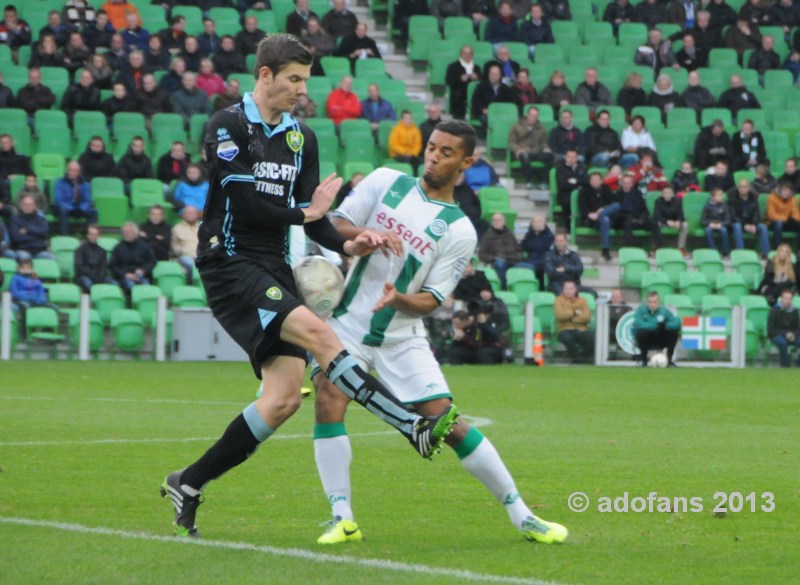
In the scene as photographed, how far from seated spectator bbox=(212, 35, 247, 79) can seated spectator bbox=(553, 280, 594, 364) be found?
695cm

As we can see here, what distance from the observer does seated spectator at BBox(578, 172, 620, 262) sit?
24.3m

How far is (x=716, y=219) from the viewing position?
81.7 ft

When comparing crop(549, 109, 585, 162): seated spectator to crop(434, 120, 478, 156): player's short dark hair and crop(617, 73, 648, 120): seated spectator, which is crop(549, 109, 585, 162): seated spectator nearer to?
crop(617, 73, 648, 120): seated spectator

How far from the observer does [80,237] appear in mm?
22188

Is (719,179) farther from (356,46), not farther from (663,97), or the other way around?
(356,46)

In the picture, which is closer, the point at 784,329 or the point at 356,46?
the point at 784,329

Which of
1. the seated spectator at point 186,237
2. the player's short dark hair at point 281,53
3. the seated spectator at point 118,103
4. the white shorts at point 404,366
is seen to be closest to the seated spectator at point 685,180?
the seated spectator at point 186,237

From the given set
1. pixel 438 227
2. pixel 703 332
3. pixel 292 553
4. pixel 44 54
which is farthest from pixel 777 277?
pixel 292 553

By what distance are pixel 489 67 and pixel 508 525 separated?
65.0ft

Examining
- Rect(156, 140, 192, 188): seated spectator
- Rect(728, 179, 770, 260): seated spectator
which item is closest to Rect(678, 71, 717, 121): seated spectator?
Rect(728, 179, 770, 260): seated spectator

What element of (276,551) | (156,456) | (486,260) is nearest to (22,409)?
(156,456)

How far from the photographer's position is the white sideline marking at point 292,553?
5.53 meters

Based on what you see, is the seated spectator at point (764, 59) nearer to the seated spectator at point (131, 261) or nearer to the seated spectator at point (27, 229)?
the seated spectator at point (131, 261)

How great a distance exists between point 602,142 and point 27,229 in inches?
405
